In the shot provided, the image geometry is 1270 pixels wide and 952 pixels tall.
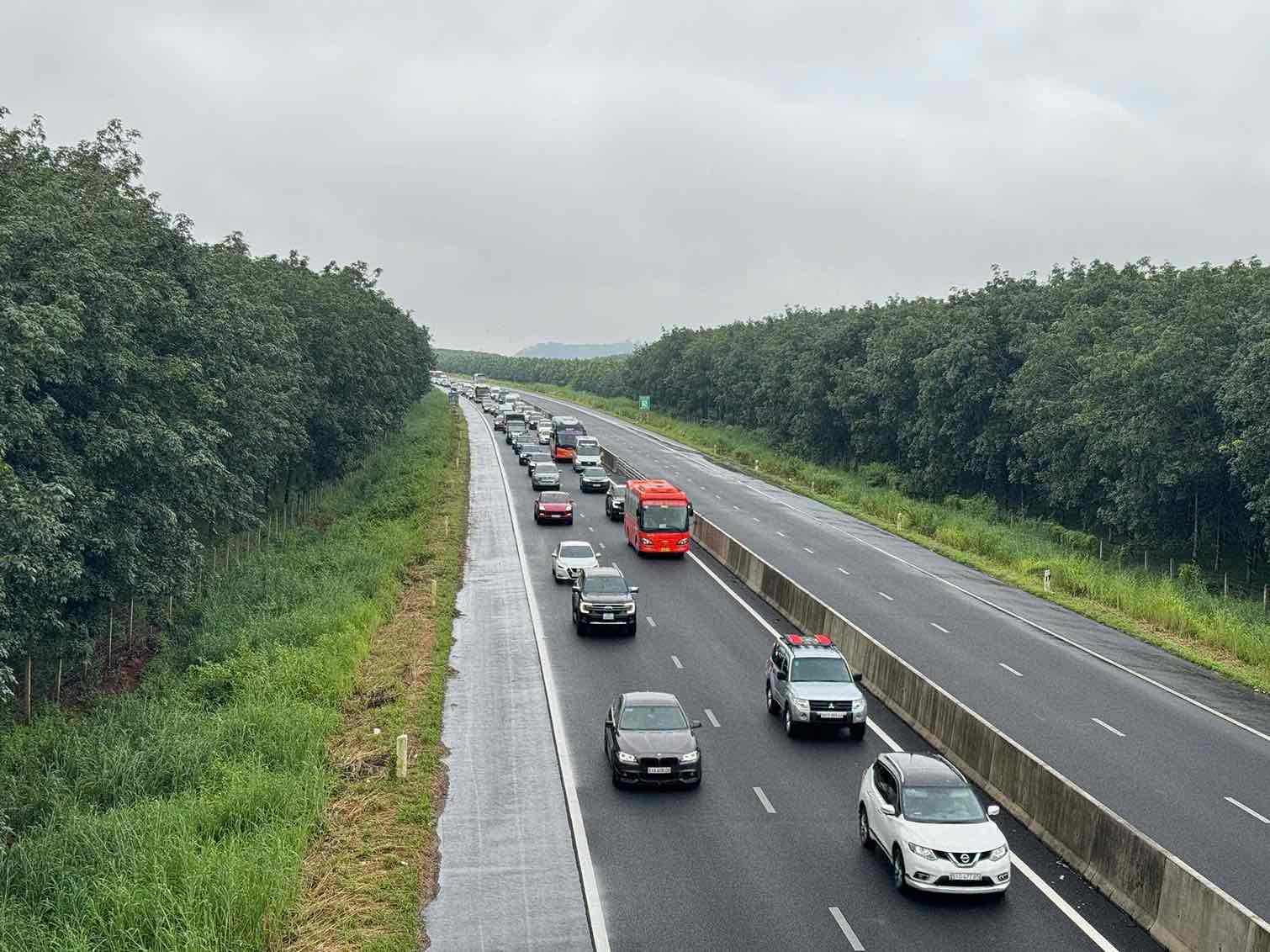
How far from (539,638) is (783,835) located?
48.8 ft

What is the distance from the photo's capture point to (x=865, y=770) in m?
21.6

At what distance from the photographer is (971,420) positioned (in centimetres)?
7056

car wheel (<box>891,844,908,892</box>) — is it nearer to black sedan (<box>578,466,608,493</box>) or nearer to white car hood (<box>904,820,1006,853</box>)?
white car hood (<box>904,820,1006,853</box>)

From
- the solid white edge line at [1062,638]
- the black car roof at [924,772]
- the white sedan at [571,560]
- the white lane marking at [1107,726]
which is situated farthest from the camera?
the white sedan at [571,560]

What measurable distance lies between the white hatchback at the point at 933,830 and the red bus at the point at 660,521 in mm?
27497

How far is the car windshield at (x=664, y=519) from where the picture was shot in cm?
4525

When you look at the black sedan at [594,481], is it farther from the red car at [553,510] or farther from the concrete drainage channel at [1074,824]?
the concrete drainage channel at [1074,824]

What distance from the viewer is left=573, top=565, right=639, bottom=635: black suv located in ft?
104

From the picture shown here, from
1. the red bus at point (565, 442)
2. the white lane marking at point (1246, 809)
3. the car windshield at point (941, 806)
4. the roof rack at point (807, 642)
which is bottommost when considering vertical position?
the white lane marking at point (1246, 809)

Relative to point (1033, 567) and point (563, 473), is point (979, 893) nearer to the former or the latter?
point (1033, 567)

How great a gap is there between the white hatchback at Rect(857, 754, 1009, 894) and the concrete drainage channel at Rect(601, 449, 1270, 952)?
1.64 metres

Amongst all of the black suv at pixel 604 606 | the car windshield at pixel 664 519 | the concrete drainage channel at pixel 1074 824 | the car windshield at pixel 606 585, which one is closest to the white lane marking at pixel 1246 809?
the concrete drainage channel at pixel 1074 824

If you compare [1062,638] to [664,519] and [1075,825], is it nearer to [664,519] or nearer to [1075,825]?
[664,519]

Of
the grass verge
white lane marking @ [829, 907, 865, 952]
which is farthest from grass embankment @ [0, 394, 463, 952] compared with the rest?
white lane marking @ [829, 907, 865, 952]
